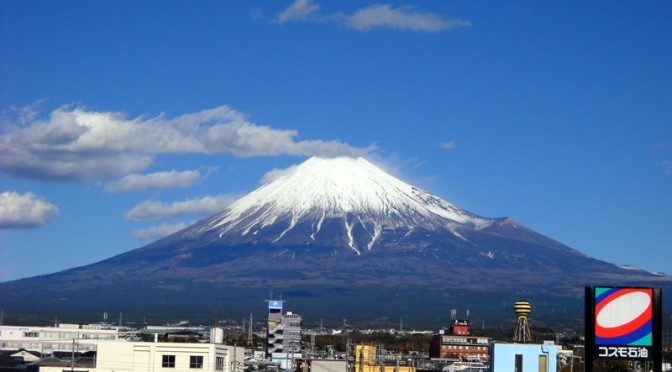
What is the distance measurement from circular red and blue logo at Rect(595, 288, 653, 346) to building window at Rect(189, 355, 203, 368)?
2849cm

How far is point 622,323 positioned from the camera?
35.8 meters

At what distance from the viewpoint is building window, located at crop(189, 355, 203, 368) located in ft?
200

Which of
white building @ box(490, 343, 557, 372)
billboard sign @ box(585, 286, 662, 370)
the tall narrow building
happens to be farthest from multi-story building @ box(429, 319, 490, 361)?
billboard sign @ box(585, 286, 662, 370)

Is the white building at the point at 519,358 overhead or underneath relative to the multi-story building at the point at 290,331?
underneath

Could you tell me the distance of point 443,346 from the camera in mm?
134500

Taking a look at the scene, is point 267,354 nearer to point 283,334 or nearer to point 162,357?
point 283,334

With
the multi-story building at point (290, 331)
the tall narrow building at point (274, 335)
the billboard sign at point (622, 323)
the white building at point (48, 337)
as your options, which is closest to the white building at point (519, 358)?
the billboard sign at point (622, 323)

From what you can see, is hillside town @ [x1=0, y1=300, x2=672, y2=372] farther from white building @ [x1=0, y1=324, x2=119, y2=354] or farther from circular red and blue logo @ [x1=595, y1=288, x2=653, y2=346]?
circular red and blue logo @ [x1=595, y1=288, x2=653, y2=346]

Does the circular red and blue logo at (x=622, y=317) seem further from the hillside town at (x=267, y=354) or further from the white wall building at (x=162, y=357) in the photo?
the white wall building at (x=162, y=357)

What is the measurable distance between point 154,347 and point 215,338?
876 cm

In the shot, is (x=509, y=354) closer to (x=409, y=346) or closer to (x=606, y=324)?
(x=606, y=324)

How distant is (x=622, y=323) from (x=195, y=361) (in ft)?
95.2

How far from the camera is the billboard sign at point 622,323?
35719 millimetres

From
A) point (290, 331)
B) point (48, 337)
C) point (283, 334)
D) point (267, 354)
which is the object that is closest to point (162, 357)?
point (48, 337)
